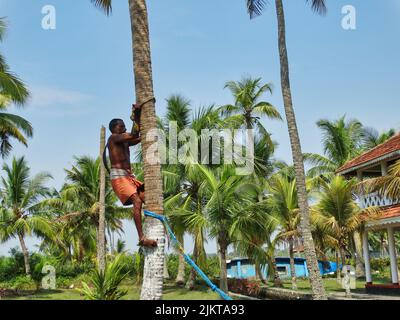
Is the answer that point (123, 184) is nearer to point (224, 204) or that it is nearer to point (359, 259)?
point (224, 204)

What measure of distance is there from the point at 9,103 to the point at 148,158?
18.0m

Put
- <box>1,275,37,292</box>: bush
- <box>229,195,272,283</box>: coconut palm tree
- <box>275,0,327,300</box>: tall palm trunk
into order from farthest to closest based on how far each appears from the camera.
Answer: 1. <box>1,275,37,292</box>: bush
2. <box>229,195,272,283</box>: coconut palm tree
3. <box>275,0,327,300</box>: tall palm trunk

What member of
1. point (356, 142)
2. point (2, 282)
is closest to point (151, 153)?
point (2, 282)

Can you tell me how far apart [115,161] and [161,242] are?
4.22 feet

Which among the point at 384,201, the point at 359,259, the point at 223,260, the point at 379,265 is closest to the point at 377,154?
the point at 384,201

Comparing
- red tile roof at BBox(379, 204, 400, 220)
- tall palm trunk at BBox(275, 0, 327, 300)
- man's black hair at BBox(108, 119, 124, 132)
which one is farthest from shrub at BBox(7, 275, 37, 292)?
man's black hair at BBox(108, 119, 124, 132)

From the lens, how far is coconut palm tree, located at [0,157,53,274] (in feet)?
89.4

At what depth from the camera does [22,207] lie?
28.6 m

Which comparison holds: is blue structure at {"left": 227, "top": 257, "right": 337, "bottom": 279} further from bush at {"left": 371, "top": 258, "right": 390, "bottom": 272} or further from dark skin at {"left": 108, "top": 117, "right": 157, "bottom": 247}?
dark skin at {"left": 108, "top": 117, "right": 157, "bottom": 247}

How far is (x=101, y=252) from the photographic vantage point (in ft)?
69.7

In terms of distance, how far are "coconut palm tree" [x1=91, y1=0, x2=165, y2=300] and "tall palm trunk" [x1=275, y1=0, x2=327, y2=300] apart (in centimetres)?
783

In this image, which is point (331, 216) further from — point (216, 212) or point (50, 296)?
point (50, 296)

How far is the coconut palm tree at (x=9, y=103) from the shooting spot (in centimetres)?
1775

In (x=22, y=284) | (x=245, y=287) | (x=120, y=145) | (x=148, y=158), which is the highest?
(x=120, y=145)
